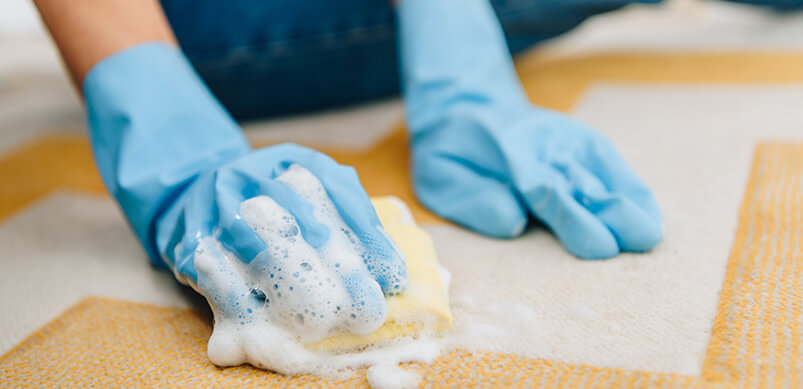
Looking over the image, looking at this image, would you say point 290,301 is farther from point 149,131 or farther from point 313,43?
point 313,43

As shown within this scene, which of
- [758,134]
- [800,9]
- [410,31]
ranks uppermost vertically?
[410,31]

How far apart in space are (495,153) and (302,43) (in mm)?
524

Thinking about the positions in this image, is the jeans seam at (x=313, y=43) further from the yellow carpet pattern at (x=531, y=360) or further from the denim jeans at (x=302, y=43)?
the yellow carpet pattern at (x=531, y=360)

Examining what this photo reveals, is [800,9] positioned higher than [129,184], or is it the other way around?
[129,184]

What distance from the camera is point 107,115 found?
0.66m

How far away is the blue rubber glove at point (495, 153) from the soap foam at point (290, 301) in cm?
20

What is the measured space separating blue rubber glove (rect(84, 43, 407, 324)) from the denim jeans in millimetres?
402

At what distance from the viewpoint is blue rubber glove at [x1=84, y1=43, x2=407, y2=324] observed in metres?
0.55

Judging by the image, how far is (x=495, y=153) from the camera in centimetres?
74

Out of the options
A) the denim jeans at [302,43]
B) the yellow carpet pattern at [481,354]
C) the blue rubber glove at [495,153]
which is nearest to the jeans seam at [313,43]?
the denim jeans at [302,43]

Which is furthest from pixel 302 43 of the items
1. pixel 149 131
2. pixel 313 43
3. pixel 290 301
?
pixel 290 301

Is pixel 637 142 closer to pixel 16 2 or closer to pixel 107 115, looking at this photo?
pixel 107 115

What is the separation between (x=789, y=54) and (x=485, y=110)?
82 cm

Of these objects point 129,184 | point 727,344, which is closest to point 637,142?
point 727,344
